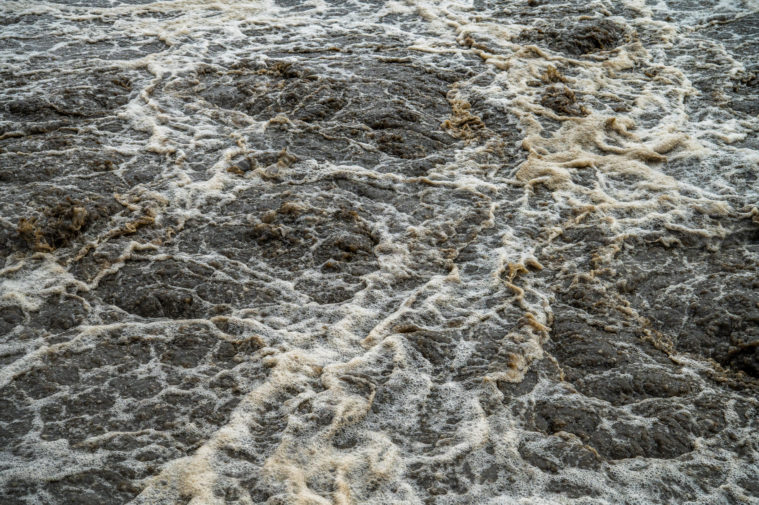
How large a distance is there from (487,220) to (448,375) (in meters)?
1.82

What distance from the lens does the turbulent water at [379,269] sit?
3773mm

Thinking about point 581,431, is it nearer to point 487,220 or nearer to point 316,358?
point 316,358

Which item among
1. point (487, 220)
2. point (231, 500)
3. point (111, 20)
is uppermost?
point (111, 20)

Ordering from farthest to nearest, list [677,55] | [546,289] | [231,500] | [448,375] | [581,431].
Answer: [677,55] < [546,289] < [448,375] < [581,431] < [231,500]

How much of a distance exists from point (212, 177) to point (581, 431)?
12.8 ft

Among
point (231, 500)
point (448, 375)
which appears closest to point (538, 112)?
point (448, 375)

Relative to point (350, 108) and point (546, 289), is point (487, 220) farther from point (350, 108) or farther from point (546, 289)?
point (350, 108)

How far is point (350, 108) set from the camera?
7320 millimetres

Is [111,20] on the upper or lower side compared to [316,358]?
upper

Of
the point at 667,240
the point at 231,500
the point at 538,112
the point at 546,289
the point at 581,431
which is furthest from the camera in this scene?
the point at 538,112

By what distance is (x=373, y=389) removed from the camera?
4.18 meters

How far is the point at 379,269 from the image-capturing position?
5.23 metres

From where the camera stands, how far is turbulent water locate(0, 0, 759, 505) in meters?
3.77

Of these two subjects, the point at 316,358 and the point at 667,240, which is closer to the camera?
the point at 316,358
